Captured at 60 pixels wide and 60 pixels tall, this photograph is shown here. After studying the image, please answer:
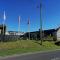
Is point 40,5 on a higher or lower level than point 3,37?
higher

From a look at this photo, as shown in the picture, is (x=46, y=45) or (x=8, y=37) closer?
(x=46, y=45)

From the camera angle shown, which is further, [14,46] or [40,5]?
[40,5]

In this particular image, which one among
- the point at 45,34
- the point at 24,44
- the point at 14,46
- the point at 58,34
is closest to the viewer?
the point at 14,46

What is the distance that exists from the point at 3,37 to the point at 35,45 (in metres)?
8.60

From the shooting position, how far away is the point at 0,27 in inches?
2072

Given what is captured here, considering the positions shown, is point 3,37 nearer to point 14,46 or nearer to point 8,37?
point 8,37

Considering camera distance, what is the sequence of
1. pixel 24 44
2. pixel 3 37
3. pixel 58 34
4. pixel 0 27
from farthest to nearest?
pixel 58 34 < pixel 0 27 < pixel 3 37 < pixel 24 44

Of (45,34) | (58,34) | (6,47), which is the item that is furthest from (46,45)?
(45,34)

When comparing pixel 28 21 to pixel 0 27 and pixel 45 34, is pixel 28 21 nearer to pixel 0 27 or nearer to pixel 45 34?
pixel 0 27

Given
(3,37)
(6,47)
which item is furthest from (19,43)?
(3,37)

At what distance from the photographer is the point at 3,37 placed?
44.5 meters

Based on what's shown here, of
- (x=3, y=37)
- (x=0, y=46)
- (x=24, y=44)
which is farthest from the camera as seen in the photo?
(x=3, y=37)

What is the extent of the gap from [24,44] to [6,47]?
5.27 m

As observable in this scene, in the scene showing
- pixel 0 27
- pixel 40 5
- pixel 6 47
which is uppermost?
pixel 40 5
